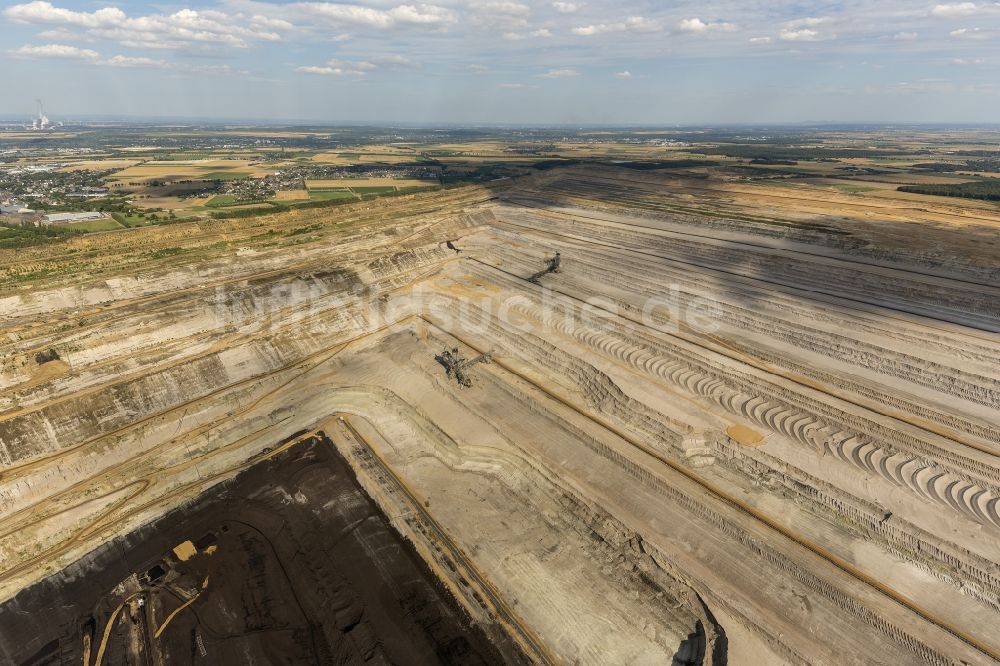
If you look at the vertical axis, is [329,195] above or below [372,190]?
below

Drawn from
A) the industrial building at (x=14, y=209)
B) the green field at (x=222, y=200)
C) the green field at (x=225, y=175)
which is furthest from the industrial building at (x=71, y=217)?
the green field at (x=225, y=175)

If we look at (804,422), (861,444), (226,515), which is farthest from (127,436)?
(861,444)

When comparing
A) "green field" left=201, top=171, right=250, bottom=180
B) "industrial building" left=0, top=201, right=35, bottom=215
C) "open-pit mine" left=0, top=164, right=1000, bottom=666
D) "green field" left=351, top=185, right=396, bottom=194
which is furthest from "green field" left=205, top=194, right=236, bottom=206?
"green field" left=201, top=171, right=250, bottom=180

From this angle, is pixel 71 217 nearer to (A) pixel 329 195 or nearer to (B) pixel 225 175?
(A) pixel 329 195

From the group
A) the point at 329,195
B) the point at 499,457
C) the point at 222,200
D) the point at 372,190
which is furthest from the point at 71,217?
the point at 499,457

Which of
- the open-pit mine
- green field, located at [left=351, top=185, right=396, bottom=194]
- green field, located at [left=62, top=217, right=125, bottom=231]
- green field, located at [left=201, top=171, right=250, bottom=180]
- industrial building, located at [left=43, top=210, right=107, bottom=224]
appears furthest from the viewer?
green field, located at [left=201, top=171, right=250, bottom=180]

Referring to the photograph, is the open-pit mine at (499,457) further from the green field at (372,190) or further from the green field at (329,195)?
the green field at (372,190)

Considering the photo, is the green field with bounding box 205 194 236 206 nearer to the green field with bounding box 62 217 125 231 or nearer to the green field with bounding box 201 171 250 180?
the green field with bounding box 62 217 125 231

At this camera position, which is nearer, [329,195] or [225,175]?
[329,195]

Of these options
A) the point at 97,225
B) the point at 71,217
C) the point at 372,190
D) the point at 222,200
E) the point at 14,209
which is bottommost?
the point at 97,225
